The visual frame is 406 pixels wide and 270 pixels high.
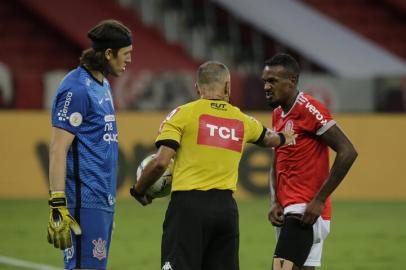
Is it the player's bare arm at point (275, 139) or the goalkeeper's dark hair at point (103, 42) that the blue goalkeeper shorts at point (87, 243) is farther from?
the player's bare arm at point (275, 139)

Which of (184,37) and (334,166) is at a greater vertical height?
(184,37)

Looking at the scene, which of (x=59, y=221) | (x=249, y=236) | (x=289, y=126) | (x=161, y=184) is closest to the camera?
(x=59, y=221)

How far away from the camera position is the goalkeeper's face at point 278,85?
7.36m

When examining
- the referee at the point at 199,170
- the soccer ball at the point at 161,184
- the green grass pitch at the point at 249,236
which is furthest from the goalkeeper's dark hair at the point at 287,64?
the green grass pitch at the point at 249,236

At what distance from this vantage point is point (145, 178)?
661cm

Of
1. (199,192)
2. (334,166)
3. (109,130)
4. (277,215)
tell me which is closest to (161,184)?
(199,192)

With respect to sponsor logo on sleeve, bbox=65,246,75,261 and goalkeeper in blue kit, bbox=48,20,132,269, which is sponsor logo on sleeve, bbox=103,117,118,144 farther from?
sponsor logo on sleeve, bbox=65,246,75,261

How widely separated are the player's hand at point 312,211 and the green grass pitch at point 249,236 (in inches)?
160

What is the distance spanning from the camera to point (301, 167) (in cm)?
732

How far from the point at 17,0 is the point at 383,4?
8.13 metres

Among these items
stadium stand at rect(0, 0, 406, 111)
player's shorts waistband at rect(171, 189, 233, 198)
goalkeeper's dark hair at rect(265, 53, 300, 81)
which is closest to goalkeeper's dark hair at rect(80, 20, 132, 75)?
player's shorts waistband at rect(171, 189, 233, 198)

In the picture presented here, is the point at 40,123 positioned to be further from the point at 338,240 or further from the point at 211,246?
the point at 211,246

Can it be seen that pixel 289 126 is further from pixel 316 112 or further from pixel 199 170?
pixel 199 170

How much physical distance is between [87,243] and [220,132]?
1013mm
